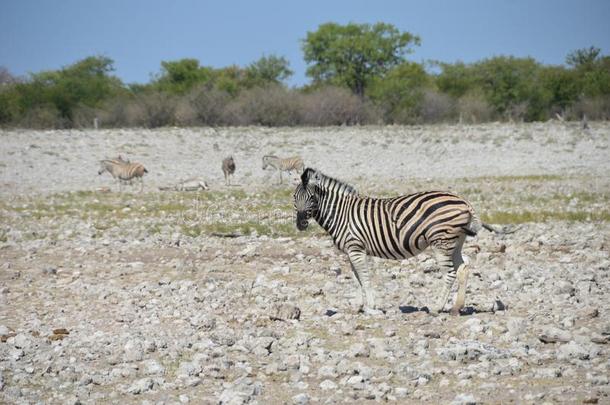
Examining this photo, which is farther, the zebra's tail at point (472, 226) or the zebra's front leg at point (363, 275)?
the zebra's front leg at point (363, 275)

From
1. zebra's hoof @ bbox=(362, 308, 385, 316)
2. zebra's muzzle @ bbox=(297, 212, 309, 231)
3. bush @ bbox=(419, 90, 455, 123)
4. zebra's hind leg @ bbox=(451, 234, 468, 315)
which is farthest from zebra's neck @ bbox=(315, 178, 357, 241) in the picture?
bush @ bbox=(419, 90, 455, 123)

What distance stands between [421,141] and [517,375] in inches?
1167

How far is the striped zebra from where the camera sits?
32.0ft

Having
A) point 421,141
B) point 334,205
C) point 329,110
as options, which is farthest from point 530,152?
point 334,205

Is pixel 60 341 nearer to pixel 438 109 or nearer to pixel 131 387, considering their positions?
pixel 131 387

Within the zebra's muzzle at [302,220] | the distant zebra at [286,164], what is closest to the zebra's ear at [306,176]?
the zebra's muzzle at [302,220]

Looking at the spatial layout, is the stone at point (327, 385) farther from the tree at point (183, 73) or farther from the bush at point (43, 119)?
the tree at point (183, 73)

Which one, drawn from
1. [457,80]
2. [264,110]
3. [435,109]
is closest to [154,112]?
[264,110]

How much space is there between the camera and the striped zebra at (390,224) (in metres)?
9.75

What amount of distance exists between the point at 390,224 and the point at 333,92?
40769 mm

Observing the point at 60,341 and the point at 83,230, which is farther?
the point at 83,230

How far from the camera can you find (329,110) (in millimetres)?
47656

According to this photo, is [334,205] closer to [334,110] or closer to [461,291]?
[461,291]

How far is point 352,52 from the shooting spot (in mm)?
63906
